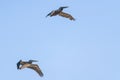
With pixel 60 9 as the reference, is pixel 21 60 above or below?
below

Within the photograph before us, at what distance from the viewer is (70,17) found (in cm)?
5631

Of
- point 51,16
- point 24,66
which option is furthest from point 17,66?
point 51,16

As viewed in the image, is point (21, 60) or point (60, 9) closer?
point (21, 60)

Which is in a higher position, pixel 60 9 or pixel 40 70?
pixel 60 9

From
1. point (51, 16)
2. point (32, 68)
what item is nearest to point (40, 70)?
point (32, 68)

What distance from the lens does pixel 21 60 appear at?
49062 millimetres

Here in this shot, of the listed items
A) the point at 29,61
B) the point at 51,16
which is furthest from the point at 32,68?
the point at 51,16

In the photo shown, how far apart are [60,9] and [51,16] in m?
3.49

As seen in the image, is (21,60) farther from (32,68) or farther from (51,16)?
(51,16)

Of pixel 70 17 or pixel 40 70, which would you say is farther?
pixel 70 17

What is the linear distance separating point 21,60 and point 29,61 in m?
2.04

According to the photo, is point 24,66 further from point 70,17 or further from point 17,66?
point 70,17

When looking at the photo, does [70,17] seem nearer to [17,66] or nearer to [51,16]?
[51,16]

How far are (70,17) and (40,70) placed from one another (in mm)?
8709
